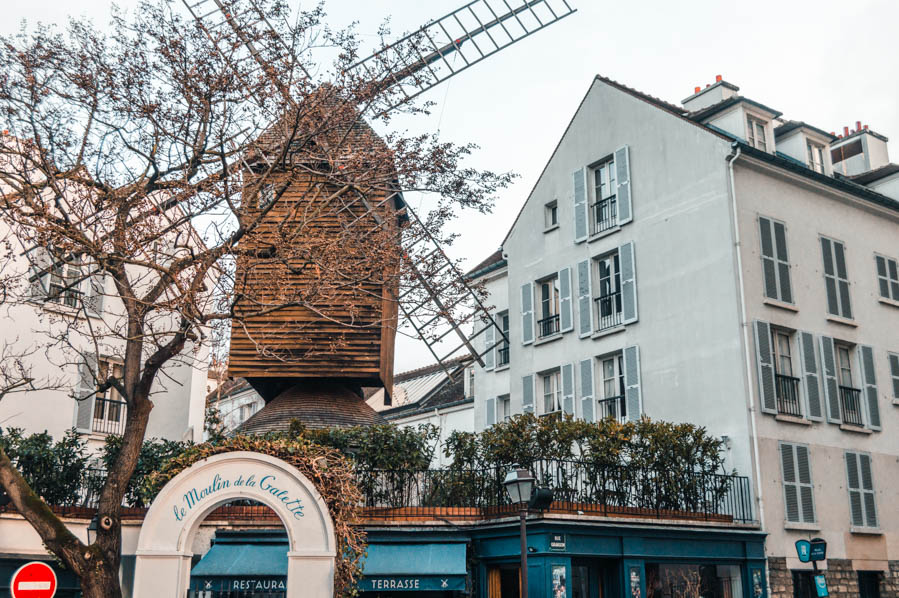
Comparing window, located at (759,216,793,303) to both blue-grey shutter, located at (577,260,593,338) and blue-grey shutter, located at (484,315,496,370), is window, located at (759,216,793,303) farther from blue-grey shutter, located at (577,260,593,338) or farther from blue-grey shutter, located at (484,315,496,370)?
blue-grey shutter, located at (484,315,496,370)

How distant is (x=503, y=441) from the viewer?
54.8 ft

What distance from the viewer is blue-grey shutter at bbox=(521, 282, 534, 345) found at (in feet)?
79.6

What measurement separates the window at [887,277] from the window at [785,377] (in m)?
4.10

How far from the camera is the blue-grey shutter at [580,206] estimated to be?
75.5 ft

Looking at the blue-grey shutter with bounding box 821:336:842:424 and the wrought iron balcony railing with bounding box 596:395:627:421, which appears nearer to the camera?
the blue-grey shutter with bounding box 821:336:842:424

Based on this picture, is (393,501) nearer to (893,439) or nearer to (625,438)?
(625,438)

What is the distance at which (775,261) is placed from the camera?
1972 cm

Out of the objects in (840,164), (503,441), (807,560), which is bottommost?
(807,560)

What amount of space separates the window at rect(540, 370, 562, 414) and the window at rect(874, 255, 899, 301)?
27.3 feet

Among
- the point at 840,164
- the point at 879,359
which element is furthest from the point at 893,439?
the point at 840,164

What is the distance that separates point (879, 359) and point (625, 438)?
8.31 metres

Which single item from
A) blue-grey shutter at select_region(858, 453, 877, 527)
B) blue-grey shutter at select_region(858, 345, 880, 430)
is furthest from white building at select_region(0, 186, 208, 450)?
blue-grey shutter at select_region(858, 345, 880, 430)

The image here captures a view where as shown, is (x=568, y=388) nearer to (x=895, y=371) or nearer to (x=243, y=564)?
(x=895, y=371)

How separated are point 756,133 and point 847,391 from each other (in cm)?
662
